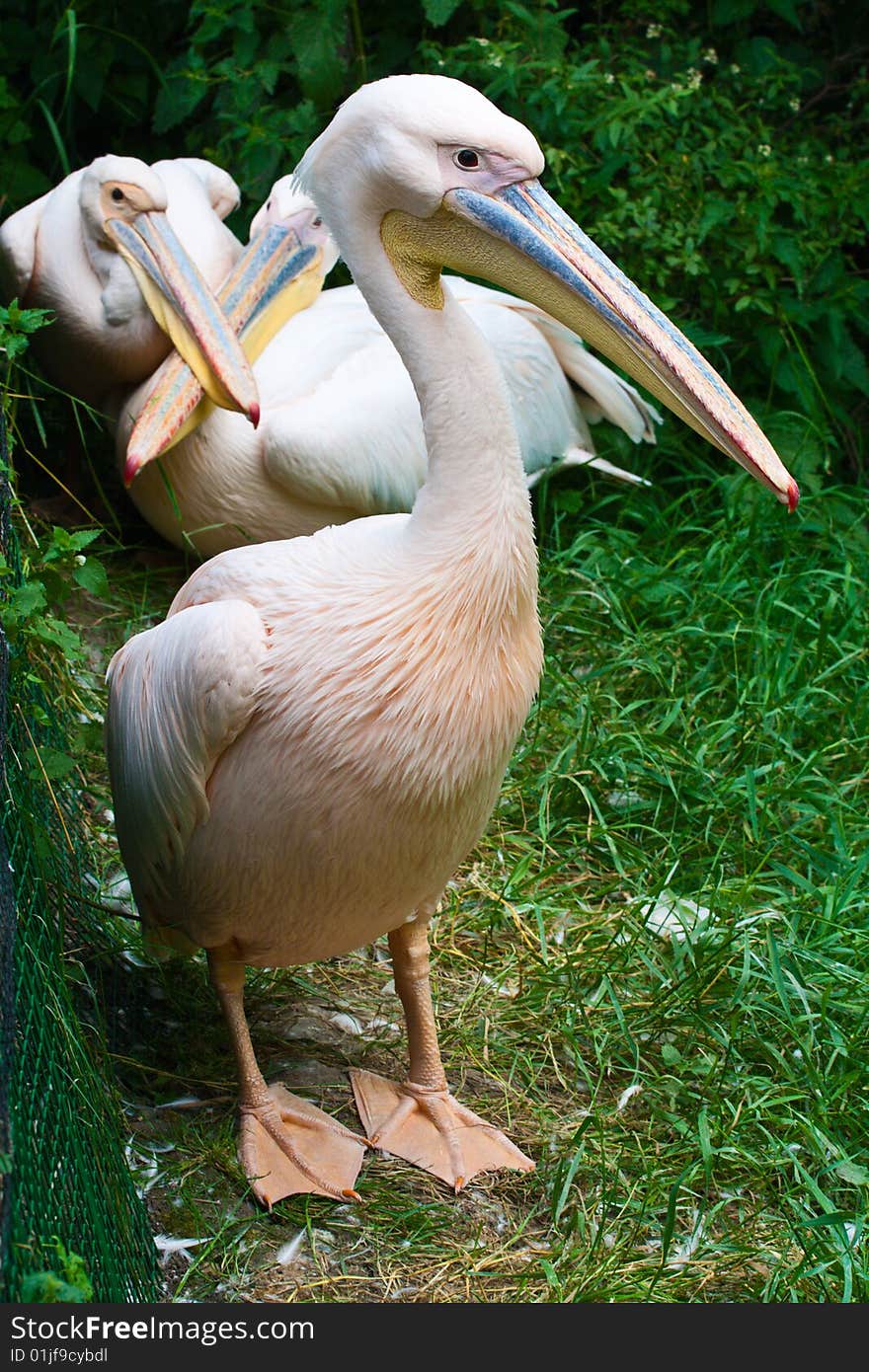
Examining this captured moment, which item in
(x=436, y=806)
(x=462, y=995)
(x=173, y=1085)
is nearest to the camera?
(x=436, y=806)

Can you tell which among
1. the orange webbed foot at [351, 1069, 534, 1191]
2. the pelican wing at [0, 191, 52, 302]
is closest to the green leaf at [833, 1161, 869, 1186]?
the orange webbed foot at [351, 1069, 534, 1191]

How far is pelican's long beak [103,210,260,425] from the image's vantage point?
353 centimetres

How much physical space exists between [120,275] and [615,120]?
1.43 metres

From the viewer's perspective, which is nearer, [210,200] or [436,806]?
[436,806]

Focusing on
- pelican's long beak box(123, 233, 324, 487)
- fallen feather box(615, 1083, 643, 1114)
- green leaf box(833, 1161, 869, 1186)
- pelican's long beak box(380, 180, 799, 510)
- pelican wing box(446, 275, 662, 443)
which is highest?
pelican's long beak box(380, 180, 799, 510)

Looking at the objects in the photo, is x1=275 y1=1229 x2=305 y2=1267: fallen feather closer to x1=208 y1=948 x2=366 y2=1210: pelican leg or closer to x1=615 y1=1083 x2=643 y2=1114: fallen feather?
x1=208 y1=948 x2=366 y2=1210: pelican leg

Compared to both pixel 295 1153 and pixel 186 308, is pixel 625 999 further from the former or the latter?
pixel 186 308

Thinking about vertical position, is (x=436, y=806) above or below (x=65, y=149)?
below

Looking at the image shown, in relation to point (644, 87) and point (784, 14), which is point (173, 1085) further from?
point (784, 14)

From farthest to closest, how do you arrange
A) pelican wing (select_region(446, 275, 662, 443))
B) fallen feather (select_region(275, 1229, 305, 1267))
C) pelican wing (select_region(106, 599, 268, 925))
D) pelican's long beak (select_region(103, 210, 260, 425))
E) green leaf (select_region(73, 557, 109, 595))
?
Answer: 1. pelican wing (select_region(446, 275, 662, 443))
2. pelican's long beak (select_region(103, 210, 260, 425))
3. green leaf (select_region(73, 557, 109, 595))
4. fallen feather (select_region(275, 1229, 305, 1267))
5. pelican wing (select_region(106, 599, 268, 925))

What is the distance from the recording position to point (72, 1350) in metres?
1.55


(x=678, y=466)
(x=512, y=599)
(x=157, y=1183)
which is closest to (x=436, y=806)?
(x=512, y=599)

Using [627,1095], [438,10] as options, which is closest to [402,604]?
[627,1095]

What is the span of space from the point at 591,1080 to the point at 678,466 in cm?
225
